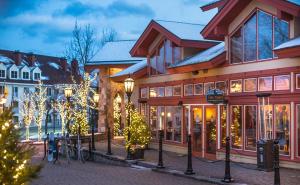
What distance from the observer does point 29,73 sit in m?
67.9

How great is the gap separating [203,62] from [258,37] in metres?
2.56

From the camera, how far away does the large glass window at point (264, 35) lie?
16375mm

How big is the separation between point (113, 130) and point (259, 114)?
1659 centimetres

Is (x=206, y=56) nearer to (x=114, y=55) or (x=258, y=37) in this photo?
(x=258, y=37)

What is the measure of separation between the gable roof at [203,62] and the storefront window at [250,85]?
1.58 metres

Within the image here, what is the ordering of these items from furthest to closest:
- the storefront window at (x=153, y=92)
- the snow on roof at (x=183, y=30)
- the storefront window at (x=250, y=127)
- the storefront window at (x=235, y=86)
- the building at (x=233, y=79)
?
the storefront window at (x=153, y=92) → the snow on roof at (x=183, y=30) → the storefront window at (x=235, y=86) → the storefront window at (x=250, y=127) → the building at (x=233, y=79)

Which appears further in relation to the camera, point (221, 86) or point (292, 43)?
point (221, 86)

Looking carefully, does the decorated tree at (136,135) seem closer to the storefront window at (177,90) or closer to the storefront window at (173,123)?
the storefront window at (173,123)

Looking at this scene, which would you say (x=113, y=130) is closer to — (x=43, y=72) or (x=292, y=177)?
(x=292, y=177)

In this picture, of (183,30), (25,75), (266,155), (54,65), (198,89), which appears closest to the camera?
(266,155)

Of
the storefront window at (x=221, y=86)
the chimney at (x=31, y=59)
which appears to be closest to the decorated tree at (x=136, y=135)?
the storefront window at (x=221, y=86)

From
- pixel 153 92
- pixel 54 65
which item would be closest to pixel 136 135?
pixel 153 92

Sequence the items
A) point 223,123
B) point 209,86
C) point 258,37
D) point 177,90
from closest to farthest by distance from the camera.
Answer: point 258,37
point 223,123
point 209,86
point 177,90

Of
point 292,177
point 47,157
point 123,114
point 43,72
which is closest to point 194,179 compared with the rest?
point 292,177
